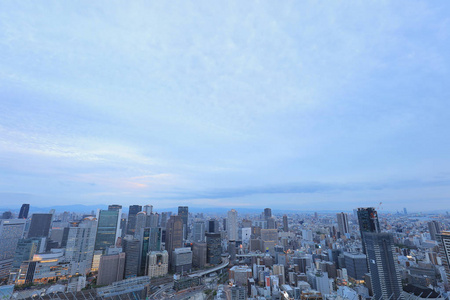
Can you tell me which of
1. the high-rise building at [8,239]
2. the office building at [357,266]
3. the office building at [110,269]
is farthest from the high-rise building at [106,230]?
the office building at [357,266]

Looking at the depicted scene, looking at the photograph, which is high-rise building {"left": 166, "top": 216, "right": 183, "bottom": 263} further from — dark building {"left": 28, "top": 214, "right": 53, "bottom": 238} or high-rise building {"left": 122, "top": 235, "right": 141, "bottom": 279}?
dark building {"left": 28, "top": 214, "right": 53, "bottom": 238}

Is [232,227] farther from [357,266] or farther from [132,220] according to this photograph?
[357,266]

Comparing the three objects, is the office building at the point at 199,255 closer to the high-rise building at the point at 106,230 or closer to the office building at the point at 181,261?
the office building at the point at 181,261

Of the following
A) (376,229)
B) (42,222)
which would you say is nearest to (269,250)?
(376,229)

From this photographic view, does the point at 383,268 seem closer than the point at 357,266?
Yes

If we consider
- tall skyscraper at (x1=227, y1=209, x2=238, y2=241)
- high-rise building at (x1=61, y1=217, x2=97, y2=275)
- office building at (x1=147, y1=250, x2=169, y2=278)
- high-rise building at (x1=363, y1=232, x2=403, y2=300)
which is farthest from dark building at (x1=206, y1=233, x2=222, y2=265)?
high-rise building at (x1=363, y1=232, x2=403, y2=300)

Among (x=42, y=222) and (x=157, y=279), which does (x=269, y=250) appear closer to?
(x=157, y=279)

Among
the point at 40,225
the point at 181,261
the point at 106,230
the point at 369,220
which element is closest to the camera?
the point at 369,220

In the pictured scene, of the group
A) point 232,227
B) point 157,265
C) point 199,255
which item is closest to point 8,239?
point 157,265
